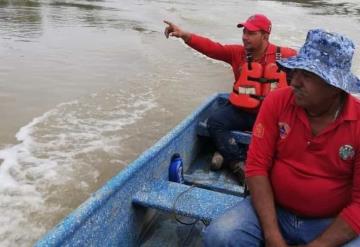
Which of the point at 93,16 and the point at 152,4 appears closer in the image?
the point at 93,16

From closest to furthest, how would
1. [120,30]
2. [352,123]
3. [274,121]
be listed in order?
1. [352,123]
2. [274,121]
3. [120,30]

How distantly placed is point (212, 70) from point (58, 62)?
11.9 feet

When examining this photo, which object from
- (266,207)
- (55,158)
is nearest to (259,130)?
(266,207)

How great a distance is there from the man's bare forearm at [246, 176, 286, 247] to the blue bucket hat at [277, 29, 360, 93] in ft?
2.05

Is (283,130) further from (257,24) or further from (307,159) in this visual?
(257,24)

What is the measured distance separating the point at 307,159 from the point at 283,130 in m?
0.19

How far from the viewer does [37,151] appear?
18.2ft

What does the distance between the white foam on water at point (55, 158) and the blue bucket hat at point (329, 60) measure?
109 inches

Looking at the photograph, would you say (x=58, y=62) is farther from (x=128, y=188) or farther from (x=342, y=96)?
(x=342, y=96)

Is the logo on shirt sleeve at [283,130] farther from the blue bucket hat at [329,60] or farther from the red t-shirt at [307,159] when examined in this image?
the blue bucket hat at [329,60]

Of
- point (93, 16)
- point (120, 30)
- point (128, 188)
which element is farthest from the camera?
point (93, 16)

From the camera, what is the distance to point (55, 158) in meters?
5.36

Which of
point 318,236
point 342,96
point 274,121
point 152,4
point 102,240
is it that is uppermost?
point 342,96

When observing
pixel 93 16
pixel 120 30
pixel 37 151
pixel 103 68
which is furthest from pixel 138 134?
Answer: pixel 93 16
